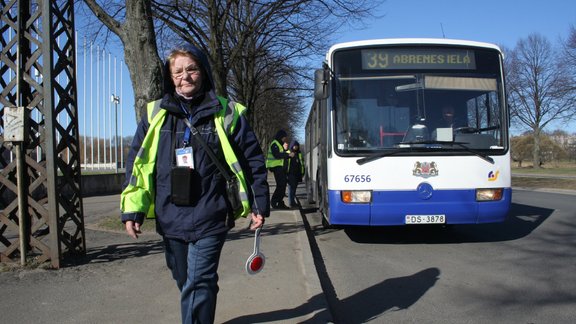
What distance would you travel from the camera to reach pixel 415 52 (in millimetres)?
7629

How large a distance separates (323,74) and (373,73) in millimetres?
745

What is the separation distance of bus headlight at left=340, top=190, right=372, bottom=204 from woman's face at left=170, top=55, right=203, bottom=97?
14.2 ft

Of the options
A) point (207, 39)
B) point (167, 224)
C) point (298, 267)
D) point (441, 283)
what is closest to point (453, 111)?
point (441, 283)

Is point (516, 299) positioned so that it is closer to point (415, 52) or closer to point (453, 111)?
point (453, 111)

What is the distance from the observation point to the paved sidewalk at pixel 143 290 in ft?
13.4

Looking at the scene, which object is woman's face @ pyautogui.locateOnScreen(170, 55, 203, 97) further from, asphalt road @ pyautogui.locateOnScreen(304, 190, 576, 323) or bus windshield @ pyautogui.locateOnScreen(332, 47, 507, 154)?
bus windshield @ pyautogui.locateOnScreen(332, 47, 507, 154)

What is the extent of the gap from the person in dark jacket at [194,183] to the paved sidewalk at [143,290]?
1.03 metres

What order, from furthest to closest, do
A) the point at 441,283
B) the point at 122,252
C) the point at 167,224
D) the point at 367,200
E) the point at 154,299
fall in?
the point at 367,200
the point at 122,252
the point at 441,283
the point at 154,299
the point at 167,224

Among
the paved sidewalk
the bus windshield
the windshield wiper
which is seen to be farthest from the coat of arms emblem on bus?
the paved sidewalk

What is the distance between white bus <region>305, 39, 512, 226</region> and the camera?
23.5ft

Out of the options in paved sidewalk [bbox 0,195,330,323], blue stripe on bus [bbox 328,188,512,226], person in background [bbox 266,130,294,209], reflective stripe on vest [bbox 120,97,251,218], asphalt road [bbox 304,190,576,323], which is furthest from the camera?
person in background [bbox 266,130,294,209]

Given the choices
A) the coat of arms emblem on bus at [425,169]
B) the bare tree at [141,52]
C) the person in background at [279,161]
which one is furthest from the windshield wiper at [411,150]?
the person in background at [279,161]

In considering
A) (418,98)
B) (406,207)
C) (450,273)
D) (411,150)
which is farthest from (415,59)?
(450,273)

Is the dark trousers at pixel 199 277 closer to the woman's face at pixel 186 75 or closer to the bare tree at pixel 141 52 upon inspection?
the woman's face at pixel 186 75
